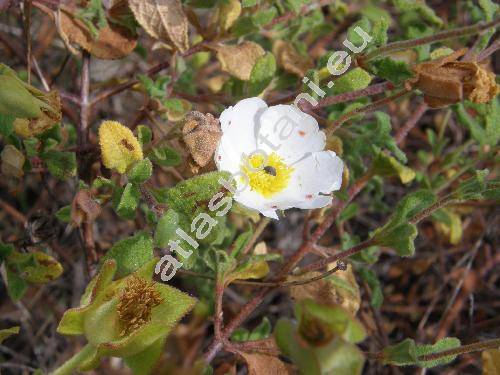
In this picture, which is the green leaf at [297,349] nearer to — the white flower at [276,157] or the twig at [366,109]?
the white flower at [276,157]

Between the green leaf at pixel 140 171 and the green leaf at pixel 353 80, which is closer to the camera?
the green leaf at pixel 140 171

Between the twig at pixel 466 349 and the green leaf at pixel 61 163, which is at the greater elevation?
A: the green leaf at pixel 61 163

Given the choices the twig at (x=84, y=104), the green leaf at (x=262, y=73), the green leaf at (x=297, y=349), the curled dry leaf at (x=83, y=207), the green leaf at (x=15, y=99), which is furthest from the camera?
the twig at (x=84, y=104)

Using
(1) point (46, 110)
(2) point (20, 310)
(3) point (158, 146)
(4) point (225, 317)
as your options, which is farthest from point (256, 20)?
(2) point (20, 310)

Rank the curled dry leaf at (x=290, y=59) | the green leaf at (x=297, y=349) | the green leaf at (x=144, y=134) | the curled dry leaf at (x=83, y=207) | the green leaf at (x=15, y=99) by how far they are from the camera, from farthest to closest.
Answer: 1. the curled dry leaf at (x=290, y=59)
2. the green leaf at (x=144, y=134)
3. the curled dry leaf at (x=83, y=207)
4. the green leaf at (x=15, y=99)
5. the green leaf at (x=297, y=349)

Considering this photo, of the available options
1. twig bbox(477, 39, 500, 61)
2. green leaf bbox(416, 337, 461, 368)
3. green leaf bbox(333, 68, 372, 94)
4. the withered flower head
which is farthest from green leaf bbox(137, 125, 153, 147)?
twig bbox(477, 39, 500, 61)

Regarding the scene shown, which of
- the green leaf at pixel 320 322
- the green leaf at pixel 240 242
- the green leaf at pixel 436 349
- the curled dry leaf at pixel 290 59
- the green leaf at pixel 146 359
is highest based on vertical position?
the green leaf at pixel 320 322

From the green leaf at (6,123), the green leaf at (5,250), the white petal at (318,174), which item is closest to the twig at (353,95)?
the white petal at (318,174)
